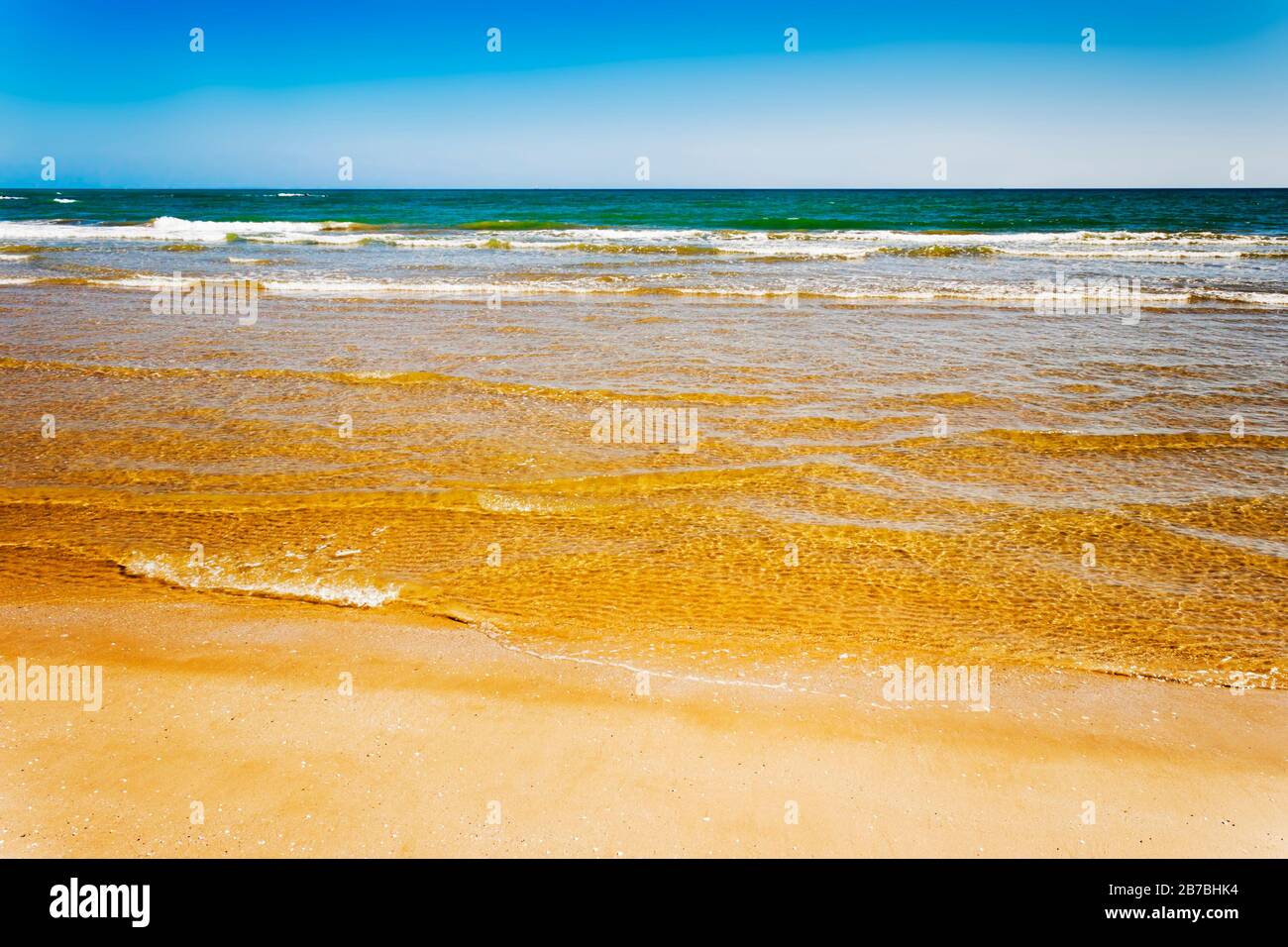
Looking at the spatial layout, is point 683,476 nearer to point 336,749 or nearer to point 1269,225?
point 336,749

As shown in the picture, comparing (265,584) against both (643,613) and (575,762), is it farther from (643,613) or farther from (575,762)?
(575,762)

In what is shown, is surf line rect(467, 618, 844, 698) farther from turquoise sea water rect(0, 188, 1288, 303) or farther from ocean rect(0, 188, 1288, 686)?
turquoise sea water rect(0, 188, 1288, 303)

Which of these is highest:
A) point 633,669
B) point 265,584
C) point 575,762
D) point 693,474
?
point 693,474

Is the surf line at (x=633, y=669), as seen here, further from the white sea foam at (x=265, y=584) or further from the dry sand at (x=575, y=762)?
the white sea foam at (x=265, y=584)

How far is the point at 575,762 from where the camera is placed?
3.62m

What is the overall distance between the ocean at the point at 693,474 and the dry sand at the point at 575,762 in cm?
45

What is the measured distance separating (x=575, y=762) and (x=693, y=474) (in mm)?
3990

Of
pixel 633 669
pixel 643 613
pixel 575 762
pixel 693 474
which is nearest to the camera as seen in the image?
pixel 575 762

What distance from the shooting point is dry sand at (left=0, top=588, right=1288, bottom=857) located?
126 inches

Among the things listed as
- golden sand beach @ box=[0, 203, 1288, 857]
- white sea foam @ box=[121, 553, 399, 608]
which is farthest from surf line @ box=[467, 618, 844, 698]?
white sea foam @ box=[121, 553, 399, 608]

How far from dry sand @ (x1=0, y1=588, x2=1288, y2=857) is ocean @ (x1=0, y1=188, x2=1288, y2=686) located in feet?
1.47

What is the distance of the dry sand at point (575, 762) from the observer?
320cm

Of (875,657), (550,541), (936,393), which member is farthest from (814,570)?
(936,393)

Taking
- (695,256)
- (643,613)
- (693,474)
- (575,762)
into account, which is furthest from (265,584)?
(695,256)
